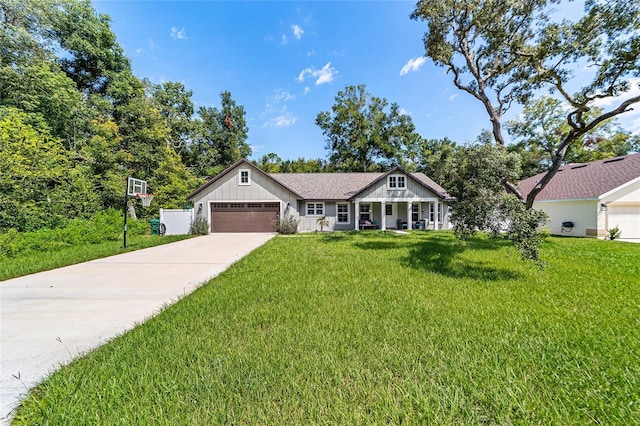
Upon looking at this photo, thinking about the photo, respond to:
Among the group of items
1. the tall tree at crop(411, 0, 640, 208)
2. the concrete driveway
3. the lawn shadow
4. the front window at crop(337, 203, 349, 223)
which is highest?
the tall tree at crop(411, 0, 640, 208)

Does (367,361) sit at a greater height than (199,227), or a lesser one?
lesser

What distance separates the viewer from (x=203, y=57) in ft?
50.3

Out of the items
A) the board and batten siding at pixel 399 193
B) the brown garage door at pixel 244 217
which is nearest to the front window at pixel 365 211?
the board and batten siding at pixel 399 193

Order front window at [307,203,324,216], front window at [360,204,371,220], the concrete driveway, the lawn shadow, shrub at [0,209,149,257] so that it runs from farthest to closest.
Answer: front window at [360,204,371,220]
front window at [307,203,324,216]
shrub at [0,209,149,257]
the lawn shadow
the concrete driveway

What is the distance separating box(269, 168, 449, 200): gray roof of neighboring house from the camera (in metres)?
18.3

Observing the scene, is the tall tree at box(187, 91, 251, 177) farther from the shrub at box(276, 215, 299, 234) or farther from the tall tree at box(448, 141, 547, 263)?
the tall tree at box(448, 141, 547, 263)

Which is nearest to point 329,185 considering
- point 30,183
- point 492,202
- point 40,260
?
point 492,202

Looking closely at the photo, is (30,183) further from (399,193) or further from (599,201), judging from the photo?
(599,201)

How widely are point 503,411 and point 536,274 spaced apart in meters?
5.66

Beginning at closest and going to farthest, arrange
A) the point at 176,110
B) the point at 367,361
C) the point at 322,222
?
the point at 367,361 < the point at 322,222 < the point at 176,110

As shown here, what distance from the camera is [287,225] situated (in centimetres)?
1623

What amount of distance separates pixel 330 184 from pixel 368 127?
1459cm

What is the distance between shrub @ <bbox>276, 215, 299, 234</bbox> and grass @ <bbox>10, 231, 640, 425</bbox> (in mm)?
11286

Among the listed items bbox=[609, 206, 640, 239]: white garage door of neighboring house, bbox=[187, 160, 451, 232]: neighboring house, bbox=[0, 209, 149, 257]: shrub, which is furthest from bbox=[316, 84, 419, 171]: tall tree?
bbox=[0, 209, 149, 257]: shrub
